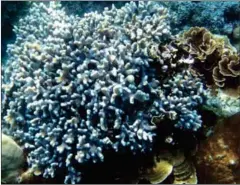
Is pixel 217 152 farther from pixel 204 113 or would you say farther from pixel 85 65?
pixel 85 65

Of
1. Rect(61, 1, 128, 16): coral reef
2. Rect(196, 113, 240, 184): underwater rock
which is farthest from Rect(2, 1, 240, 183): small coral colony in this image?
Rect(61, 1, 128, 16): coral reef

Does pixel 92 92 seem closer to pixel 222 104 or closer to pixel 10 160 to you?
pixel 10 160

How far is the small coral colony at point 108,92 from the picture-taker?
3.05m

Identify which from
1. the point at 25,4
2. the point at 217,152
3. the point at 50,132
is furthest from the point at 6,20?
the point at 217,152

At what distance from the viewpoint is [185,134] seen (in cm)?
339

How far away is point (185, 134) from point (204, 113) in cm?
32

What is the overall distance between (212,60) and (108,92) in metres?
1.27

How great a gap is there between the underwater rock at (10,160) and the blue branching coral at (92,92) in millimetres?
99

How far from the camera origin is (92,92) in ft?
9.91

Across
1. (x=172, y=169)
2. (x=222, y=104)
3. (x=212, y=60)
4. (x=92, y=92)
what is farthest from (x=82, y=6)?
(x=172, y=169)

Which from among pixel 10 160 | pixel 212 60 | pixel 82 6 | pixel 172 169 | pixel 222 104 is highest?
pixel 82 6

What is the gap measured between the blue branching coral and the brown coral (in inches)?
10.0

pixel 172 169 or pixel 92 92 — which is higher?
pixel 92 92

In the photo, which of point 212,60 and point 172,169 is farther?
point 212,60
